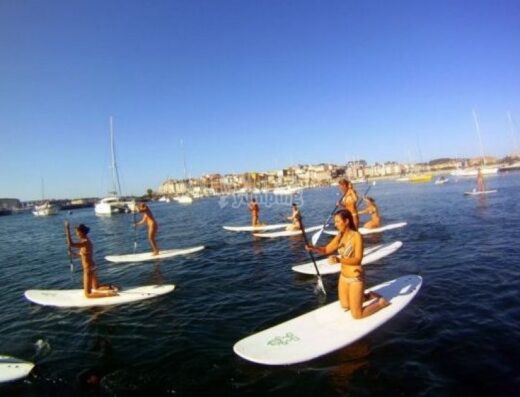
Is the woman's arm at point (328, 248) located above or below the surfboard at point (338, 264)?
above

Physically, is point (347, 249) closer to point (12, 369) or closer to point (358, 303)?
point (358, 303)

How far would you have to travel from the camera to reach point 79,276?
1664cm

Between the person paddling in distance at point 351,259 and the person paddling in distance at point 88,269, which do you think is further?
the person paddling in distance at point 88,269

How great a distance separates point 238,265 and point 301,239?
6.10 m

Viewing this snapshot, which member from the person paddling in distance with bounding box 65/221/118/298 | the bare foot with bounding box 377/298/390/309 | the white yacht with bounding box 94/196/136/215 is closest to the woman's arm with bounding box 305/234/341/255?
the bare foot with bounding box 377/298/390/309

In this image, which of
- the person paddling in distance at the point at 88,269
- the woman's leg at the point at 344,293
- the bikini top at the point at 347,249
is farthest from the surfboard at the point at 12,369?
the bikini top at the point at 347,249

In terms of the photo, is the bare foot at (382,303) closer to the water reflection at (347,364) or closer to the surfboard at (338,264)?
the water reflection at (347,364)

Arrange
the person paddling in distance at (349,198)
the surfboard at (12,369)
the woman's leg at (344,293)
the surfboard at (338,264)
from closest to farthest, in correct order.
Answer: the surfboard at (12,369), the woman's leg at (344,293), the surfboard at (338,264), the person paddling in distance at (349,198)

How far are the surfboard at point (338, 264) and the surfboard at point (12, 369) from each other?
819 cm

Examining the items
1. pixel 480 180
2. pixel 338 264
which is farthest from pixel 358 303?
pixel 480 180

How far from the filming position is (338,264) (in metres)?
12.6

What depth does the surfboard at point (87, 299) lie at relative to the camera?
427 inches

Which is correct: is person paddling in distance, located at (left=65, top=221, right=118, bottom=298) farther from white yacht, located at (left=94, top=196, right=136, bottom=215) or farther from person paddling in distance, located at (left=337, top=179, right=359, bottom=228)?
white yacht, located at (left=94, top=196, right=136, bottom=215)

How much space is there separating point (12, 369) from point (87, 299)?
4.29 metres
